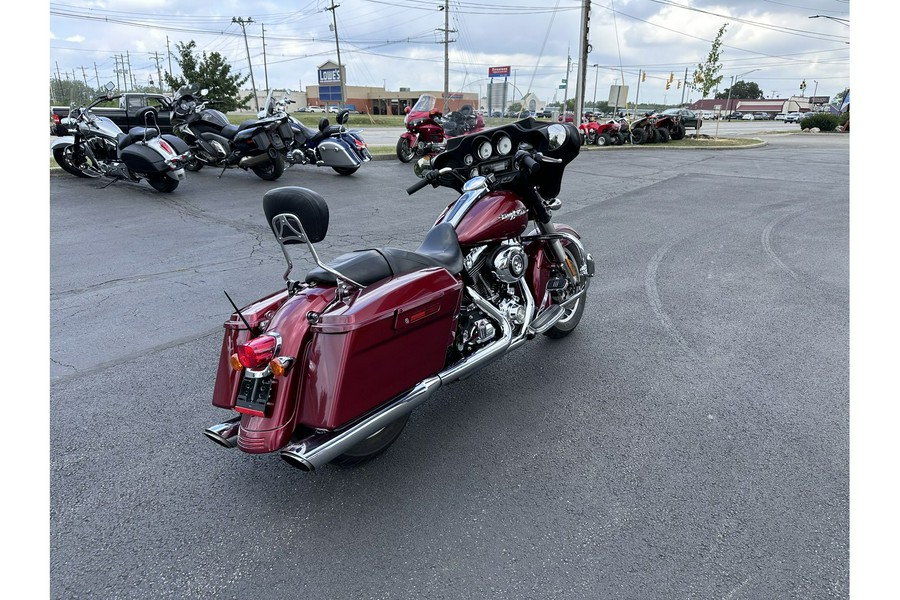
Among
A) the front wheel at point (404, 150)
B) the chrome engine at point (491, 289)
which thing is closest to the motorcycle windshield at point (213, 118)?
the front wheel at point (404, 150)

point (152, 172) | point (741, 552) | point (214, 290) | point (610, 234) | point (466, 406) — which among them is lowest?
point (741, 552)

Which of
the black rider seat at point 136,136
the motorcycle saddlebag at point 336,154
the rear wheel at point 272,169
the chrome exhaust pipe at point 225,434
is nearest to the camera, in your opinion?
the chrome exhaust pipe at point 225,434

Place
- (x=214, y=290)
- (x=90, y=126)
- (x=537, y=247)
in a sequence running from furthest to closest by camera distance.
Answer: (x=90, y=126) < (x=214, y=290) < (x=537, y=247)

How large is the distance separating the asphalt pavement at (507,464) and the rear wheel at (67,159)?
204 inches

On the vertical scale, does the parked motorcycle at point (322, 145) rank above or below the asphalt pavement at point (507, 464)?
above

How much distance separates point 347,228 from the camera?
299 inches

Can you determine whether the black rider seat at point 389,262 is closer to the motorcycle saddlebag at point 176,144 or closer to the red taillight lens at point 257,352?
the red taillight lens at point 257,352

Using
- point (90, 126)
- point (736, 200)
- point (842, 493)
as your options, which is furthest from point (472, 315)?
point (90, 126)

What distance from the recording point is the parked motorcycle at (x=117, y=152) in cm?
901

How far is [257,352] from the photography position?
7.32ft

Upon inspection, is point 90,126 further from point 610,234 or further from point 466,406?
point 466,406

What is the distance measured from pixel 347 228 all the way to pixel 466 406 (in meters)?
4.77

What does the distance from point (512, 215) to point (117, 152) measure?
28.9 ft

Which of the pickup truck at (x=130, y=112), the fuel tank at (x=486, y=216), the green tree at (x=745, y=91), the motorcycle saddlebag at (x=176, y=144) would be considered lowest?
the fuel tank at (x=486, y=216)
